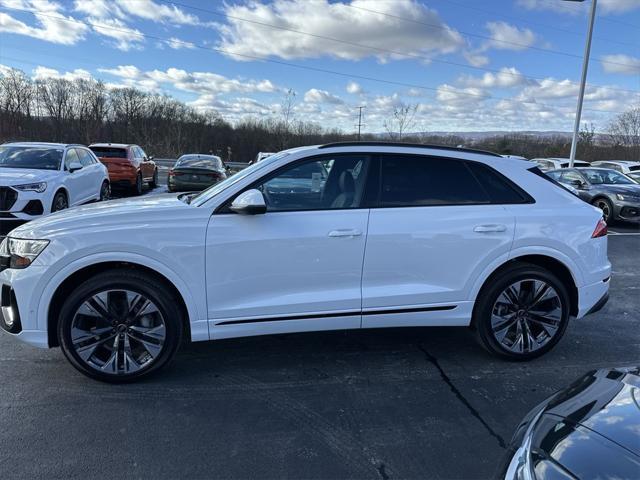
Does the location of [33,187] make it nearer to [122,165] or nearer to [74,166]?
[74,166]

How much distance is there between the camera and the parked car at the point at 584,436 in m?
1.64

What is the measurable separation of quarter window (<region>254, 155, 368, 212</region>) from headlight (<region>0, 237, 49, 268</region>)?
A: 1.59m

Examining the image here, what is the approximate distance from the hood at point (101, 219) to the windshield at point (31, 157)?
277 inches

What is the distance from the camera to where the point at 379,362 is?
4031mm

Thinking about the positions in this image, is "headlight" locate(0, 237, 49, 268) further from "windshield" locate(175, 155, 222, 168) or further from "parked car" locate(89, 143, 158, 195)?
"parked car" locate(89, 143, 158, 195)

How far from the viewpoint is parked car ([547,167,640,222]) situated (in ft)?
40.8

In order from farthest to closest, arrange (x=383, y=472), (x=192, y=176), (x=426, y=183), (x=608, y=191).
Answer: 1. (x=192, y=176)
2. (x=608, y=191)
3. (x=426, y=183)
4. (x=383, y=472)

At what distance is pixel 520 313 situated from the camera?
13.3 feet

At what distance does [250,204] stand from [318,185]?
62 centimetres

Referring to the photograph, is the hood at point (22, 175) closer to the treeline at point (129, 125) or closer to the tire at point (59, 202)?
the tire at point (59, 202)

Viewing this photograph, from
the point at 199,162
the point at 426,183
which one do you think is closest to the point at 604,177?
the point at 199,162

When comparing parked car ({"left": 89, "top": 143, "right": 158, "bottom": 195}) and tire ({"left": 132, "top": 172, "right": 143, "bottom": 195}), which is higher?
parked car ({"left": 89, "top": 143, "right": 158, "bottom": 195})

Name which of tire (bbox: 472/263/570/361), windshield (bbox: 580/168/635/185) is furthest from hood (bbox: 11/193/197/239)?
windshield (bbox: 580/168/635/185)

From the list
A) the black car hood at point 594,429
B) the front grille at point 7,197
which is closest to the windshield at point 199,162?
the front grille at point 7,197
